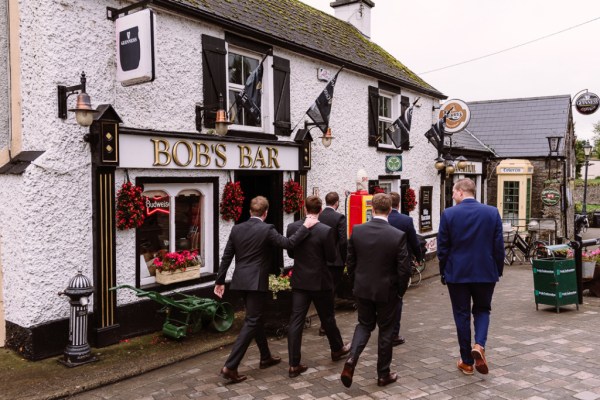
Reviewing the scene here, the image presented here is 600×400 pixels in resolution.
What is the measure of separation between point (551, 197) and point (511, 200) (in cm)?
232

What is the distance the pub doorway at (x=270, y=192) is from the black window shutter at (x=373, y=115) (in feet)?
11.8

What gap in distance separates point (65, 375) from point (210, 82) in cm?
455

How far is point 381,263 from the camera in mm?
4816

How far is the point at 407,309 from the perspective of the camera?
849cm

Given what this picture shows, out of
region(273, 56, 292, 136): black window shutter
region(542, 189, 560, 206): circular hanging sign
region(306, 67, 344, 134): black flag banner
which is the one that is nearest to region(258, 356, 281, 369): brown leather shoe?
region(273, 56, 292, 136): black window shutter

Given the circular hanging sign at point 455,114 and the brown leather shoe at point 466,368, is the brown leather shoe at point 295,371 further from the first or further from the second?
the circular hanging sign at point 455,114

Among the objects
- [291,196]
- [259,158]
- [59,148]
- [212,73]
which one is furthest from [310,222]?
[291,196]

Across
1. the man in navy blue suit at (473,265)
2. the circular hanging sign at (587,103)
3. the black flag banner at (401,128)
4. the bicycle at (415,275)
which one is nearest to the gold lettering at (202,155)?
the man in navy blue suit at (473,265)

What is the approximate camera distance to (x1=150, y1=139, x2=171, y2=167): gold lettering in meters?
6.84

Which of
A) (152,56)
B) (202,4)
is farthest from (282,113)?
(152,56)

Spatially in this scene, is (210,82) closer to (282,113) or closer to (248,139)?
(248,139)

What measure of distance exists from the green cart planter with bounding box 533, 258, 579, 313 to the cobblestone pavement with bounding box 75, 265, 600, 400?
424 mm

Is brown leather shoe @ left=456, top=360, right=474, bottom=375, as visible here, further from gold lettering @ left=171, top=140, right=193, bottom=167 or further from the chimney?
the chimney

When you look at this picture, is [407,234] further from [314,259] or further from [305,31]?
[305,31]
